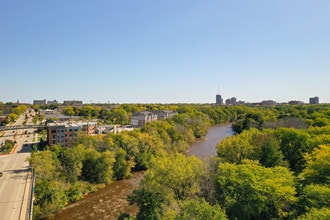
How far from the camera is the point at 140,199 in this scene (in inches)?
950

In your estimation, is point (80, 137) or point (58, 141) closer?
point (80, 137)

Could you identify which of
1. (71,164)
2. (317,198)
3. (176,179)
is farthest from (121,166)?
(317,198)

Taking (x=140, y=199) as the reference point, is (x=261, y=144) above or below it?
above

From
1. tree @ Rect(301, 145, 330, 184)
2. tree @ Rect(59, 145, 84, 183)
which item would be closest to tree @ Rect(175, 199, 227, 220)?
tree @ Rect(301, 145, 330, 184)

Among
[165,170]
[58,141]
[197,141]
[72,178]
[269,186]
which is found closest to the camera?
[269,186]

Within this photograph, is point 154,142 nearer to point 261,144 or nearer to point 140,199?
point 261,144

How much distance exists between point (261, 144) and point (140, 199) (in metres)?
21.3

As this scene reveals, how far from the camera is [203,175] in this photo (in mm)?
27266

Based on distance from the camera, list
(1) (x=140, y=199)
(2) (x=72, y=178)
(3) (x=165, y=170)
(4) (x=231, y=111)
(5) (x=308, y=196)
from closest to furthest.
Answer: (5) (x=308, y=196) < (1) (x=140, y=199) < (3) (x=165, y=170) < (2) (x=72, y=178) < (4) (x=231, y=111)

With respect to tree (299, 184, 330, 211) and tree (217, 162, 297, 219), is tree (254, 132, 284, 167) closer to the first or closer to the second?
tree (217, 162, 297, 219)

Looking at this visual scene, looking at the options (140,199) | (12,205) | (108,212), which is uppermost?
(140,199)

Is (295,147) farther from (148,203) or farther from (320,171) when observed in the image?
(148,203)

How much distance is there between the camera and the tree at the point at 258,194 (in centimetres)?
2067

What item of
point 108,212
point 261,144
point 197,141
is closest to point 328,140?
point 261,144
